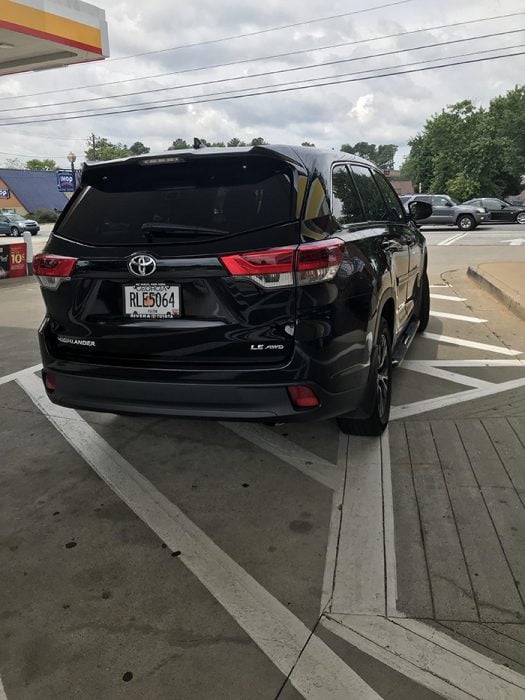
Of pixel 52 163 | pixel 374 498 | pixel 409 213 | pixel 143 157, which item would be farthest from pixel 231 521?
pixel 52 163

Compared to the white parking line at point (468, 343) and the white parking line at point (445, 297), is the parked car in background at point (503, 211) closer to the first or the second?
the white parking line at point (445, 297)

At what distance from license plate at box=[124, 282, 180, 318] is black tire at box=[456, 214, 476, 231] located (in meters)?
25.1

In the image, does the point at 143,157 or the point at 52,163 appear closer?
the point at 143,157

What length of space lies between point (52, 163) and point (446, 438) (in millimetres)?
115935

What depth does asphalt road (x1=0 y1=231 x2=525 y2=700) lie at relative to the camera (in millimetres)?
2031

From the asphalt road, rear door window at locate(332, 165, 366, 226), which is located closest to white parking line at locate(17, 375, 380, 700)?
the asphalt road

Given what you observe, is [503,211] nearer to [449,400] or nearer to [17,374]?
[449,400]

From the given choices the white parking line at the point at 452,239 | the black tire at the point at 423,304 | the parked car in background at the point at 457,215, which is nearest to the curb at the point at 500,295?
the black tire at the point at 423,304

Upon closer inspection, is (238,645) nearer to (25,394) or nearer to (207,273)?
(207,273)

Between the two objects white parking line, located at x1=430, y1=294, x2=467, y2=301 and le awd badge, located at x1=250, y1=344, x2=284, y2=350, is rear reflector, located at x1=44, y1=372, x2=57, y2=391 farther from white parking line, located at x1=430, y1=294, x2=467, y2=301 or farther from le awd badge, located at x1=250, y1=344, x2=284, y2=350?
white parking line, located at x1=430, y1=294, x2=467, y2=301

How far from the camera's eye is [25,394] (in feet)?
16.5

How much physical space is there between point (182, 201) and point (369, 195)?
1.74m

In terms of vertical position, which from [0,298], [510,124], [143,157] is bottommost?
[0,298]

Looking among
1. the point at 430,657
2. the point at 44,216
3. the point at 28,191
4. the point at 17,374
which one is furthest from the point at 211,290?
the point at 28,191
